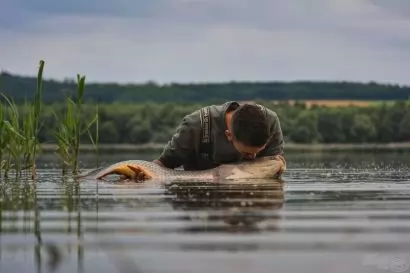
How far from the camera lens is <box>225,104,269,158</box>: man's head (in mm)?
8297

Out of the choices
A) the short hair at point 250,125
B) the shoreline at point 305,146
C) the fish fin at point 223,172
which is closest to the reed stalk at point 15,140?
the fish fin at point 223,172

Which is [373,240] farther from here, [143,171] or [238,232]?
[143,171]

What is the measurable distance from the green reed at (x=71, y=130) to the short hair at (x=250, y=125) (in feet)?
9.15

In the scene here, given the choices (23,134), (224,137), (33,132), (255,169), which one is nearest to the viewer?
(255,169)

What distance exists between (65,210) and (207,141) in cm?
372

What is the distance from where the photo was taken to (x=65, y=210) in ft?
18.7

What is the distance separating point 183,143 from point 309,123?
3119cm

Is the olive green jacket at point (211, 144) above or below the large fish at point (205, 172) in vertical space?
above

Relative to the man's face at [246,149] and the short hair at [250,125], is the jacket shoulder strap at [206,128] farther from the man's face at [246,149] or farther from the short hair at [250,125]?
the short hair at [250,125]

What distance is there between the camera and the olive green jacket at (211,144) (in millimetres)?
9102

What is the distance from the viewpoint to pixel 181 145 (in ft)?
31.1

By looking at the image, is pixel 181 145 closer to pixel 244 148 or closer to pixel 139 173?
pixel 139 173

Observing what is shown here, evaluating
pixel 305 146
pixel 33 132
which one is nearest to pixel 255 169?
pixel 33 132

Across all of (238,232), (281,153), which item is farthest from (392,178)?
(238,232)
